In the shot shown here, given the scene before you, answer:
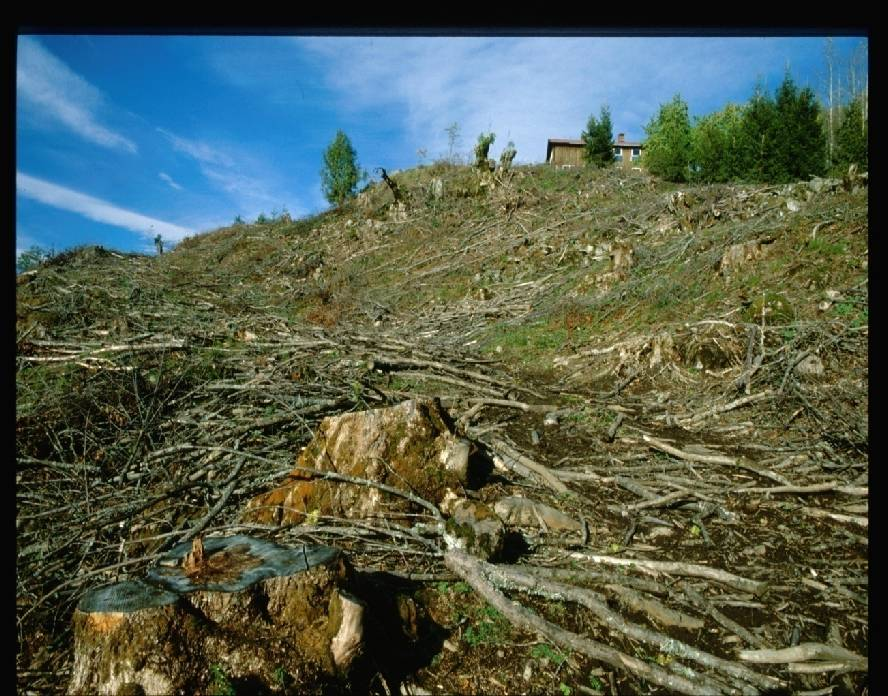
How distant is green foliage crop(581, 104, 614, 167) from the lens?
27875 millimetres

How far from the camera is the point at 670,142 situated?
29.7m

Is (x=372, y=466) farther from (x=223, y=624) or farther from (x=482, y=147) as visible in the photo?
(x=482, y=147)

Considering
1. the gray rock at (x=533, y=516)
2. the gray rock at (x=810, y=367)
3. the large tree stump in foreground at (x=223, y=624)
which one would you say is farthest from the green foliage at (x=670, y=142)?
the large tree stump in foreground at (x=223, y=624)

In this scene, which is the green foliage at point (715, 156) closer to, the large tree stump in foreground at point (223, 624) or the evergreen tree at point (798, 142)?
the evergreen tree at point (798, 142)

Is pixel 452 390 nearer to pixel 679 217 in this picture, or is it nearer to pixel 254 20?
pixel 254 20

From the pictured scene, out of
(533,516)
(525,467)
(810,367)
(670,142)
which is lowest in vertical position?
(533,516)

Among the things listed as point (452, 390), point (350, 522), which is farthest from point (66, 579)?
point (452, 390)

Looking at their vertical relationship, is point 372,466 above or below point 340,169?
below

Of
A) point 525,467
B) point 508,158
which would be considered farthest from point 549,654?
point 508,158

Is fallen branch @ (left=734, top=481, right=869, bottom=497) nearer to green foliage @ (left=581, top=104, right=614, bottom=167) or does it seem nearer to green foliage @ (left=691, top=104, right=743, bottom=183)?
green foliage @ (left=691, top=104, right=743, bottom=183)

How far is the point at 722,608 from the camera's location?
2.81 meters

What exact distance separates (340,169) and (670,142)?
2324 centimetres

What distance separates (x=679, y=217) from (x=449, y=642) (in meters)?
11.6

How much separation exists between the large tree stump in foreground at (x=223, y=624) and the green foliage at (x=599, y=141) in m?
29.7
